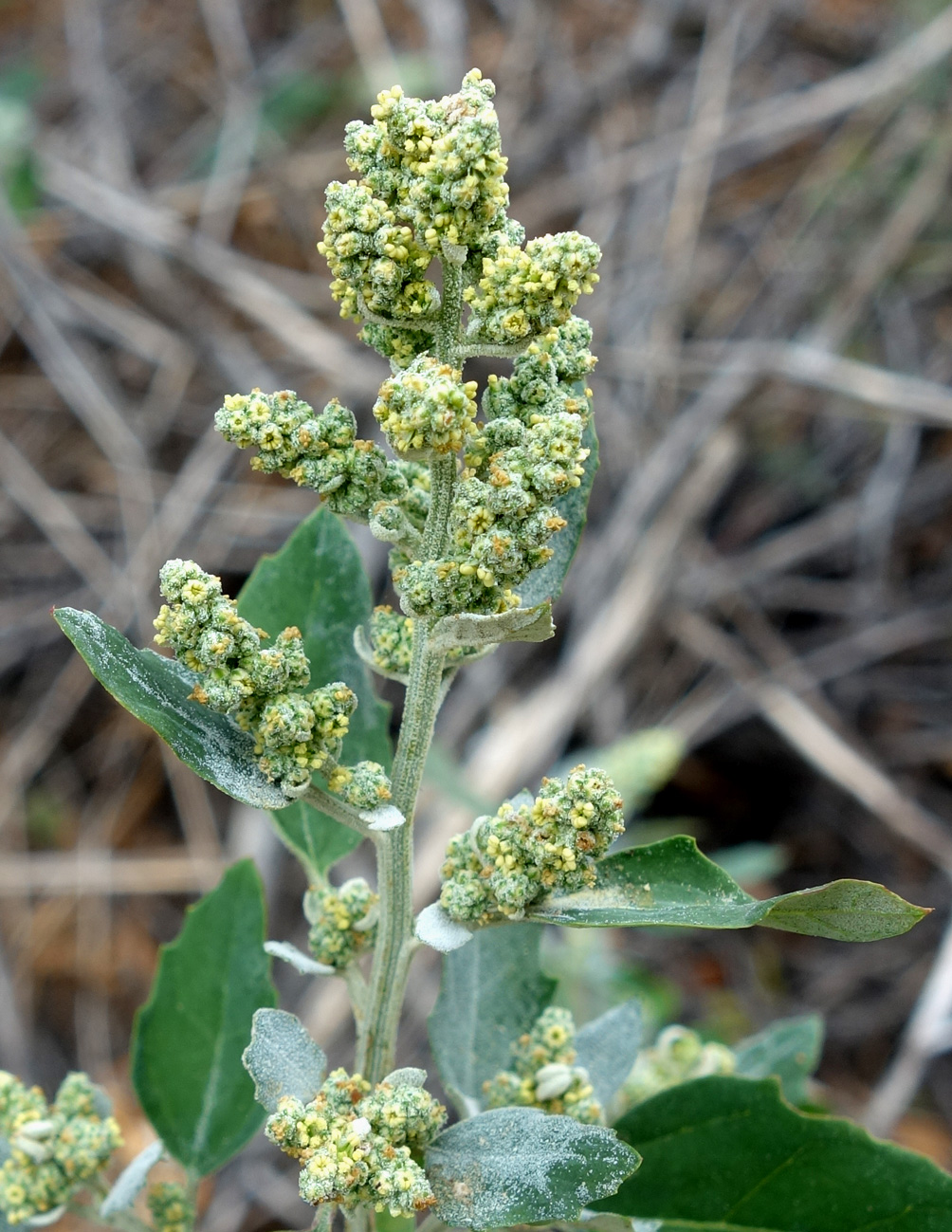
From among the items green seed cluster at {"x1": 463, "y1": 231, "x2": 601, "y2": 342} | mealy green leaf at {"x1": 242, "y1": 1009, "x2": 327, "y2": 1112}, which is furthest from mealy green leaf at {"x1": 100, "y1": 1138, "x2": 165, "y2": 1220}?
green seed cluster at {"x1": 463, "y1": 231, "x2": 601, "y2": 342}

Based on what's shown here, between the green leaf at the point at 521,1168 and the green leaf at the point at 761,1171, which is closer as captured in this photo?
the green leaf at the point at 521,1168

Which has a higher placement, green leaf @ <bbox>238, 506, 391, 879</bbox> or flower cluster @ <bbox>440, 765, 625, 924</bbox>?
green leaf @ <bbox>238, 506, 391, 879</bbox>

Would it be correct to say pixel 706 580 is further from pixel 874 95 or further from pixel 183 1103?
pixel 183 1103

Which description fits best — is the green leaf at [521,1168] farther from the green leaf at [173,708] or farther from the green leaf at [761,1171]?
the green leaf at [173,708]

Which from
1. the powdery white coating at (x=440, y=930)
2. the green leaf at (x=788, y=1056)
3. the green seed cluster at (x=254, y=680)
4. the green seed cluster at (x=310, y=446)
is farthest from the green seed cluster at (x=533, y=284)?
the green leaf at (x=788, y=1056)

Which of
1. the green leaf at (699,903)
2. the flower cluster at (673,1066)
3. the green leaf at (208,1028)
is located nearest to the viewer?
the green leaf at (699,903)

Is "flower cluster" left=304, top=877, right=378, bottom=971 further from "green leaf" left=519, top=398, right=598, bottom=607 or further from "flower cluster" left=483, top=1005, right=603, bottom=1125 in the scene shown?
"green leaf" left=519, top=398, right=598, bottom=607

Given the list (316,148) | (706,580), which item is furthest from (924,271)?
(316,148)
